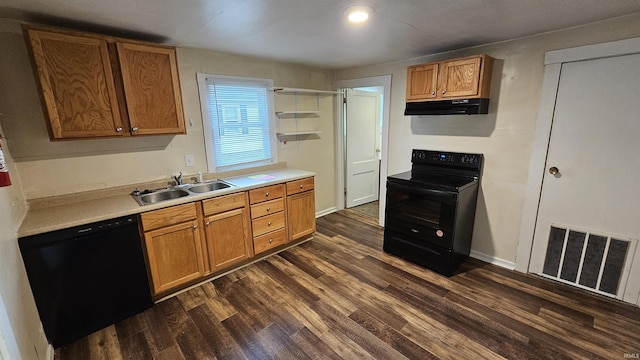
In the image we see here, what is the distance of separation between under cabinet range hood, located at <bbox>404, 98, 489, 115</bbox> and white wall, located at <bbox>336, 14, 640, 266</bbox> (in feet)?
0.72

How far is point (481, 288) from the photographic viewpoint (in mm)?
2480

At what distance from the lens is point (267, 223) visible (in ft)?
9.77

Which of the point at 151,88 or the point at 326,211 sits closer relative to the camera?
the point at 151,88

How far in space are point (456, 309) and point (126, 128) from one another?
3.09 meters

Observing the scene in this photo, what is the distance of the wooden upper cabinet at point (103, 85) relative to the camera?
6.11ft

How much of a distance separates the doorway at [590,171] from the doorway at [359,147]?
181cm

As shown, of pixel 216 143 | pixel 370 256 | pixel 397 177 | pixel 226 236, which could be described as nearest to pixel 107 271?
pixel 226 236

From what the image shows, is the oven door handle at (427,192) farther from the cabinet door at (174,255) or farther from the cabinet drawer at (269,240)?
the cabinet door at (174,255)

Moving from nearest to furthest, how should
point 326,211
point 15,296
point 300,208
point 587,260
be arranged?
1. point 15,296
2. point 587,260
3. point 300,208
4. point 326,211

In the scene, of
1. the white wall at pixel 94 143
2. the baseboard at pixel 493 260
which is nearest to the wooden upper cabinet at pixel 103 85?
the white wall at pixel 94 143

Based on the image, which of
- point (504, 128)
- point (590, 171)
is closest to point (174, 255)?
point (504, 128)

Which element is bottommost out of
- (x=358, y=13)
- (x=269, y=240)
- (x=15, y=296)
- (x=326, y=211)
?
(x=326, y=211)

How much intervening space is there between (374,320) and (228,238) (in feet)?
5.04

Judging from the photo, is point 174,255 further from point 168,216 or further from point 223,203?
point 223,203
